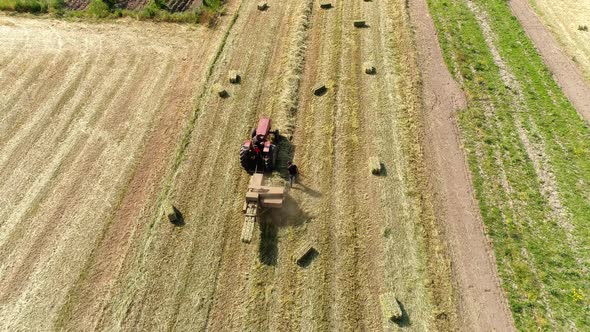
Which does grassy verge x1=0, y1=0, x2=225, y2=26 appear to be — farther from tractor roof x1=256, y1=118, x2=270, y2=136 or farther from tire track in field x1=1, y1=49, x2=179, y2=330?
tractor roof x1=256, y1=118, x2=270, y2=136

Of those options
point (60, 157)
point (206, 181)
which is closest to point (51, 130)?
point (60, 157)

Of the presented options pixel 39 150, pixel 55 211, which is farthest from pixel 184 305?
pixel 39 150

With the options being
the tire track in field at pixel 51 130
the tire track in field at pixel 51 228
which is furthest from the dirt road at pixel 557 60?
the tire track in field at pixel 51 130

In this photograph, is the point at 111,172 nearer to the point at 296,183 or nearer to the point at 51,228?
the point at 51,228

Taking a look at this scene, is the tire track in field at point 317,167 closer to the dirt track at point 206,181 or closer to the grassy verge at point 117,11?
the dirt track at point 206,181

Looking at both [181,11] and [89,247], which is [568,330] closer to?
[89,247]
